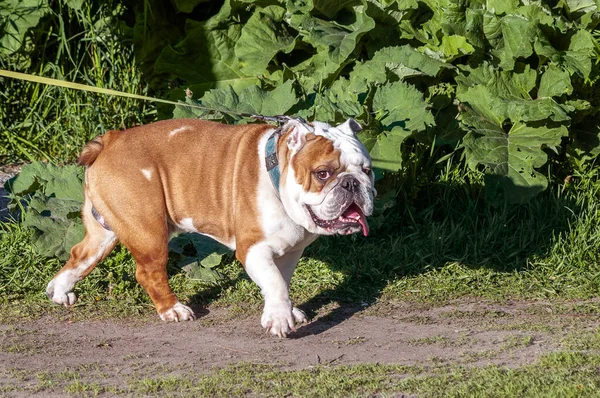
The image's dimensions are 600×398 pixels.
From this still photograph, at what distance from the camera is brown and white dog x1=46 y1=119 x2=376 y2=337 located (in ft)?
15.9

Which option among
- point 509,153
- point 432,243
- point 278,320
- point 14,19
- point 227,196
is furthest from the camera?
point 14,19

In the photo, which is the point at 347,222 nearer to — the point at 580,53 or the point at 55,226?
the point at 55,226

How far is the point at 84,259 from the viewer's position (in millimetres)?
5668

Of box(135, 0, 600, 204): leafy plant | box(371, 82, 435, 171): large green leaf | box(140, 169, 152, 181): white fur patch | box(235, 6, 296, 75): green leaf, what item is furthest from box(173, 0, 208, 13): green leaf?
box(140, 169, 152, 181): white fur patch

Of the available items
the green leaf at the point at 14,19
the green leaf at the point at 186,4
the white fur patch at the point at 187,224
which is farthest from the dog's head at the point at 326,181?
the green leaf at the point at 14,19

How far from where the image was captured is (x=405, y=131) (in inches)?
237

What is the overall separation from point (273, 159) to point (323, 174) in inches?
14.0

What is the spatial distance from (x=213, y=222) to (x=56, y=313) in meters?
1.06

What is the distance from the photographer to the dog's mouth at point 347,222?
4.87 meters

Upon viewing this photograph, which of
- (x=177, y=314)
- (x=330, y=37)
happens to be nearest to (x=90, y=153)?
(x=177, y=314)

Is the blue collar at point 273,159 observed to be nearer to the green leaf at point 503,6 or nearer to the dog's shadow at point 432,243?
the dog's shadow at point 432,243

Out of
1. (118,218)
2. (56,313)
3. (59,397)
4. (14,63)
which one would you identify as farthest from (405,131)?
(14,63)

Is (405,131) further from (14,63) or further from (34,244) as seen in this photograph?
(14,63)

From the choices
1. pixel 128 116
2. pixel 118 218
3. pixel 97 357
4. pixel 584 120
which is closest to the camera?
pixel 97 357
